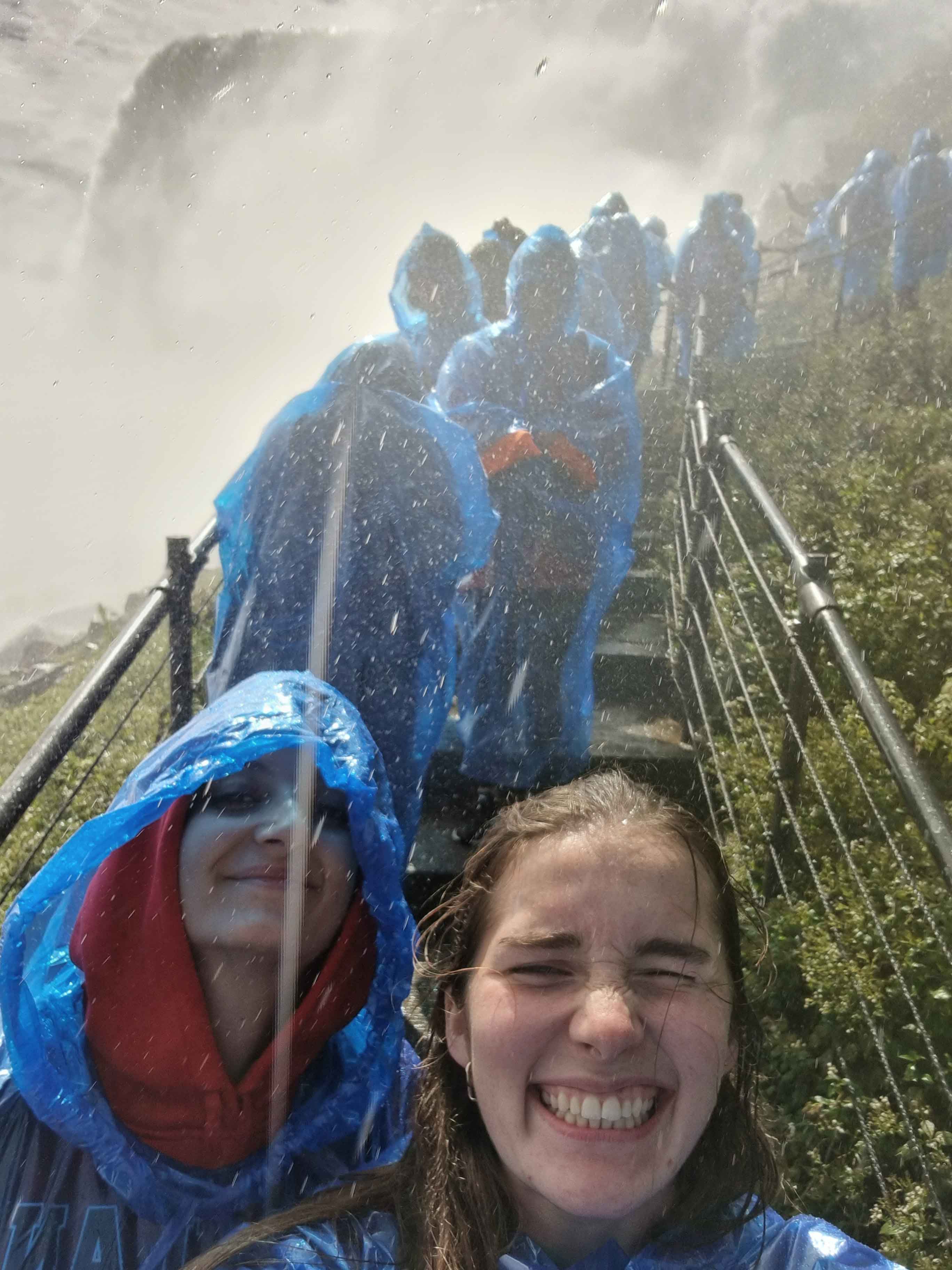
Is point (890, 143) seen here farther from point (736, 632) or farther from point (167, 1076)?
point (167, 1076)

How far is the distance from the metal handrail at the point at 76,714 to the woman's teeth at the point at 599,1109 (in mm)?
808

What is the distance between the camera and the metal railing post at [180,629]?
2.23 metres

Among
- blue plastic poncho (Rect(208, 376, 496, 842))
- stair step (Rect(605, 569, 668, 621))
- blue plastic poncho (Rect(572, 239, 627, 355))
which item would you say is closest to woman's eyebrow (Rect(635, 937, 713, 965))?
blue plastic poncho (Rect(208, 376, 496, 842))

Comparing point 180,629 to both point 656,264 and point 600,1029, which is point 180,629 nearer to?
point 600,1029

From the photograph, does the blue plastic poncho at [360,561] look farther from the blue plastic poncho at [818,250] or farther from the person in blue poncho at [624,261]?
the blue plastic poncho at [818,250]

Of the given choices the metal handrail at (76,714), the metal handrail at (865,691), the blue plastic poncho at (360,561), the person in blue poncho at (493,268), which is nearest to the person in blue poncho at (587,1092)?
the metal handrail at (865,691)

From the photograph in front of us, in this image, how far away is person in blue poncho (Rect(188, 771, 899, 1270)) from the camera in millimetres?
800

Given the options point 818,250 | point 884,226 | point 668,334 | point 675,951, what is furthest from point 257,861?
point 818,250

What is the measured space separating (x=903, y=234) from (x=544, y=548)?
496 centimetres

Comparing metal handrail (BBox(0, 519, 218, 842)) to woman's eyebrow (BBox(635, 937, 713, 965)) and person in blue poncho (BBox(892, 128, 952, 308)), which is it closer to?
woman's eyebrow (BBox(635, 937, 713, 965))

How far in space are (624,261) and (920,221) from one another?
2.07 metres

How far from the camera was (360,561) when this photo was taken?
1.85 metres

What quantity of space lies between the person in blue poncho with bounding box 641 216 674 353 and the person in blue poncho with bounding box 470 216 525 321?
252 cm

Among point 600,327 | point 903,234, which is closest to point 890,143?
point 903,234
